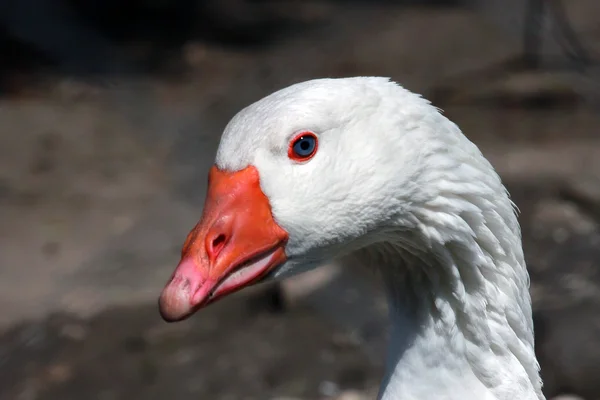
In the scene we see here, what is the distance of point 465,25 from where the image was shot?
10695 millimetres

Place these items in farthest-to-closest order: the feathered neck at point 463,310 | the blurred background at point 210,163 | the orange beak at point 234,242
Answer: the blurred background at point 210,163, the feathered neck at point 463,310, the orange beak at point 234,242

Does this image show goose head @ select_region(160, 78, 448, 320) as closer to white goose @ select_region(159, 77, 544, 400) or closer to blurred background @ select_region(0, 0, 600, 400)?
white goose @ select_region(159, 77, 544, 400)

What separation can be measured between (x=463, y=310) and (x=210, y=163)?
A: 226 inches

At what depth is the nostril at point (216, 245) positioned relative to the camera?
7.75 feet

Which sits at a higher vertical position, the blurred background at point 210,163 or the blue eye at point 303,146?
the blue eye at point 303,146

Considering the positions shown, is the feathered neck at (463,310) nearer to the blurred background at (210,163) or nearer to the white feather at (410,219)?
the white feather at (410,219)

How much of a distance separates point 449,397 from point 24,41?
929 centimetres

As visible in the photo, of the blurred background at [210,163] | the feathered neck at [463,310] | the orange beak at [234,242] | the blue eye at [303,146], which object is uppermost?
the blue eye at [303,146]

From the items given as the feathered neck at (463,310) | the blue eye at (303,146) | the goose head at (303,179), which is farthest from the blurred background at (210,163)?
the blue eye at (303,146)

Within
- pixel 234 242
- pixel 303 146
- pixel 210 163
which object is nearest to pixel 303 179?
pixel 303 146

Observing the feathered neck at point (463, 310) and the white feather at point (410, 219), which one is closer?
the white feather at point (410, 219)

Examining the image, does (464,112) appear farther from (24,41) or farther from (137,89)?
(24,41)

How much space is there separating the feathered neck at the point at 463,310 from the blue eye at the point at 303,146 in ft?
1.30

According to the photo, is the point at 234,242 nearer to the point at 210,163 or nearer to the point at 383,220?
the point at 383,220
